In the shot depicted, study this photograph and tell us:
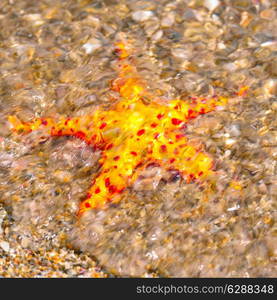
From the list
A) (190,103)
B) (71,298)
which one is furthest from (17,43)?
(71,298)

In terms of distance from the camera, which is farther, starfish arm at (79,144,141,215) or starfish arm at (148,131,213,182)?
starfish arm at (148,131,213,182)

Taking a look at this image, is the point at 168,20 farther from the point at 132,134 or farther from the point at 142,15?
the point at 132,134

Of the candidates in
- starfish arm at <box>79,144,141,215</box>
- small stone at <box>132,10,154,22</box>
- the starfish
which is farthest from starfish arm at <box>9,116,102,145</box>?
small stone at <box>132,10,154,22</box>

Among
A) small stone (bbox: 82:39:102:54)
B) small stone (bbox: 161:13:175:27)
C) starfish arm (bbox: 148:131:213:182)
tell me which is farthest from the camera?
small stone (bbox: 161:13:175:27)

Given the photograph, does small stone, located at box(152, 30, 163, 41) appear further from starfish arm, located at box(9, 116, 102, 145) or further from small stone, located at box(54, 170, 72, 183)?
small stone, located at box(54, 170, 72, 183)

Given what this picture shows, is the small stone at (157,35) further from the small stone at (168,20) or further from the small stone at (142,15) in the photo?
the small stone at (142,15)

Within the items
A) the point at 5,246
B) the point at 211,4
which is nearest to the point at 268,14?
the point at 211,4
